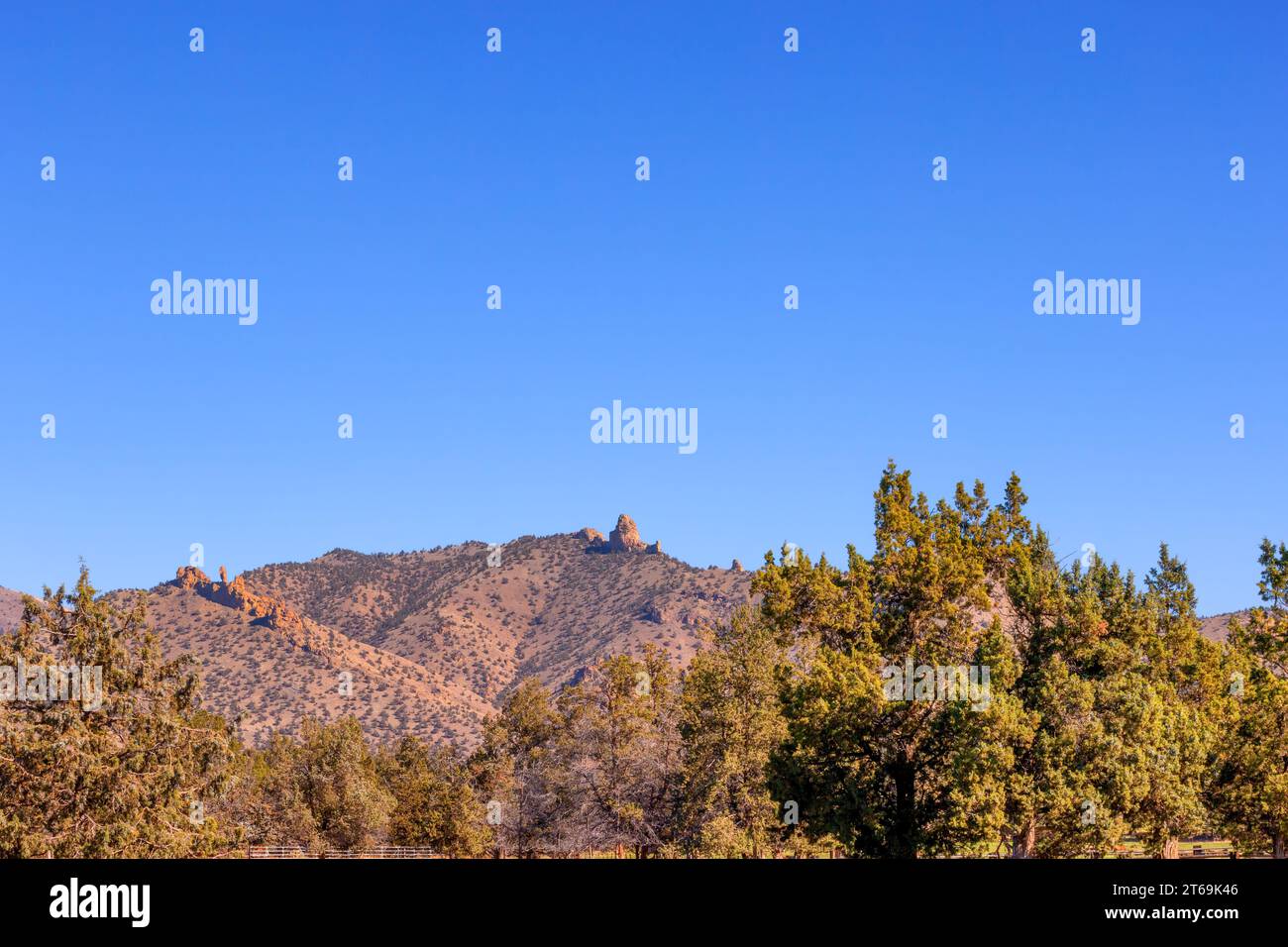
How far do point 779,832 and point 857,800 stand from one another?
14.0m

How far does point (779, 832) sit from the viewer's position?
175ft

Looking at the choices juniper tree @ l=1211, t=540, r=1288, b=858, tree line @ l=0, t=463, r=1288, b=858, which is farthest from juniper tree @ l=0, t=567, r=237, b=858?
juniper tree @ l=1211, t=540, r=1288, b=858

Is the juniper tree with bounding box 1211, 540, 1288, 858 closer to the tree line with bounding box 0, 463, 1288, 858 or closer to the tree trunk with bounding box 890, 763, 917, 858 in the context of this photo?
the tree line with bounding box 0, 463, 1288, 858

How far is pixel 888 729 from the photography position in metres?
40.8

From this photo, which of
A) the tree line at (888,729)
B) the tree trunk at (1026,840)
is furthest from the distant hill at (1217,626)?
the tree trunk at (1026,840)

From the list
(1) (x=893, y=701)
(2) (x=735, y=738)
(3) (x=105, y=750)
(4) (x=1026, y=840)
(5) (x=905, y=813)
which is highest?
(1) (x=893, y=701)

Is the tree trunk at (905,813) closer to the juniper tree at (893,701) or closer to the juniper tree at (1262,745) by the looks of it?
the juniper tree at (893,701)

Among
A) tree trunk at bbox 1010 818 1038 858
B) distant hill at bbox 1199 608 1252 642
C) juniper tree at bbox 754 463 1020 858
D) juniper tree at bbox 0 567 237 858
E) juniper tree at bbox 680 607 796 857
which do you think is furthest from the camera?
distant hill at bbox 1199 608 1252 642

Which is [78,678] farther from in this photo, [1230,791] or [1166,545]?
[1166,545]

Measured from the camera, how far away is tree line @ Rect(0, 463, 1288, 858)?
131 feet

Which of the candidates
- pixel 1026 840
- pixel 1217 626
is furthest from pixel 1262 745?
pixel 1217 626

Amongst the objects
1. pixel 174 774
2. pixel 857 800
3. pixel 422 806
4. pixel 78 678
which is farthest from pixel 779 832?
pixel 422 806

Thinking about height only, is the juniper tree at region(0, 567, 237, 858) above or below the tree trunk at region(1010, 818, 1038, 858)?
above

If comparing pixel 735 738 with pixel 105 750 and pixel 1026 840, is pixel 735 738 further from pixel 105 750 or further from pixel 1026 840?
pixel 105 750
